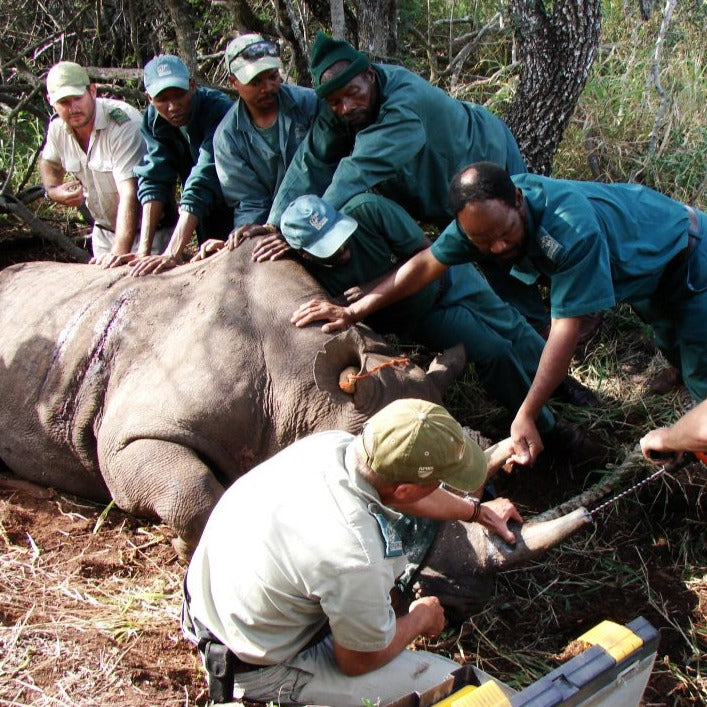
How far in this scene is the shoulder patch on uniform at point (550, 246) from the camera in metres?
4.02

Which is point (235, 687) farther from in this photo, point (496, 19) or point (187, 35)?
point (496, 19)

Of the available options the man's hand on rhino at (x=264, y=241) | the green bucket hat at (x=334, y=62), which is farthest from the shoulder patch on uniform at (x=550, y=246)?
the green bucket hat at (x=334, y=62)

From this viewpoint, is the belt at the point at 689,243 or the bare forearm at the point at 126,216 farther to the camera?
the bare forearm at the point at 126,216

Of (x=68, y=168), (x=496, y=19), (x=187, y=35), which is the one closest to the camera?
(x=68, y=168)

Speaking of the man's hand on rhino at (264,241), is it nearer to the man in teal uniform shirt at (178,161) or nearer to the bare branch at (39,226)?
the man in teal uniform shirt at (178,161)

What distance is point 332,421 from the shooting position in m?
4.41

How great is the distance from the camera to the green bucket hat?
5.18 metres

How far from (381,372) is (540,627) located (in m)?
1.43

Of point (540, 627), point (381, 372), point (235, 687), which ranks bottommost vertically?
point (540, 627)

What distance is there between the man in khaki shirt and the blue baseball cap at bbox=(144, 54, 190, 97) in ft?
2.10

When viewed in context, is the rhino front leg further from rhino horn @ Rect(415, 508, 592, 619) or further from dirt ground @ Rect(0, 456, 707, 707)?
rhino horn @ Rect(415, 508, 592, 619)

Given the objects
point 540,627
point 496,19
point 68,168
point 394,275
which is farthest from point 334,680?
point 496,19

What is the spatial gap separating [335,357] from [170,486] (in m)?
1.06

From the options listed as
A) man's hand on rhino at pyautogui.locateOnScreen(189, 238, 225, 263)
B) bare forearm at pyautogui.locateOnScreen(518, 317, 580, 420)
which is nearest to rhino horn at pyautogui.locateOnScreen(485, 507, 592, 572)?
bare forearm at pyautogui.locateOnScreen(518, 317, 580, 420)
